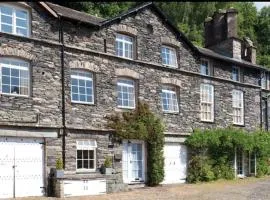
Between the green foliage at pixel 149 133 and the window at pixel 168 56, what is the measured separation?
3382 mm

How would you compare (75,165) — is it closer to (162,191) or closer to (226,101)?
(162,191)

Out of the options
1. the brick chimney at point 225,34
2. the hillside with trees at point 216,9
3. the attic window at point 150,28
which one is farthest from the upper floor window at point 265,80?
the hillside with trees at point 216,9

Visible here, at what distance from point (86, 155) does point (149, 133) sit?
12.1 ft

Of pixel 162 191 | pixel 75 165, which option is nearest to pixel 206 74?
pixel 162 191

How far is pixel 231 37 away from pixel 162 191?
598 inches

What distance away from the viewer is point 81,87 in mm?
19438

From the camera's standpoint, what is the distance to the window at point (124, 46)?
2150 centimetres

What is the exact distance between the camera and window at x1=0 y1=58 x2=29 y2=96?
54.3 ft

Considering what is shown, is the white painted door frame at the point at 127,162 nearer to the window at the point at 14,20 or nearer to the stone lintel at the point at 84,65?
the stone lintel at the point at 84,65

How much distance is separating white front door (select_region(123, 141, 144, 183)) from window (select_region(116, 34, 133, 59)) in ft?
13.7

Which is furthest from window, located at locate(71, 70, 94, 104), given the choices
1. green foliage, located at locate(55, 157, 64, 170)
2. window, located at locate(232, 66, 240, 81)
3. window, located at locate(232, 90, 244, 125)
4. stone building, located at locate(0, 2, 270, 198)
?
window, located at locate(232, 66, 240, 81)

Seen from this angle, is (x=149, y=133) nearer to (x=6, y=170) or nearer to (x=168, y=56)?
(x=168, y=56)

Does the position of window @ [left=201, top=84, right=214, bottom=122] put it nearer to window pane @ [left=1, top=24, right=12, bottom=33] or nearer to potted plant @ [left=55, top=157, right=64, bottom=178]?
potted plant @ [left=55, top=157, right=64, bottom=178]

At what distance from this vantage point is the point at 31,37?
17.5 m
